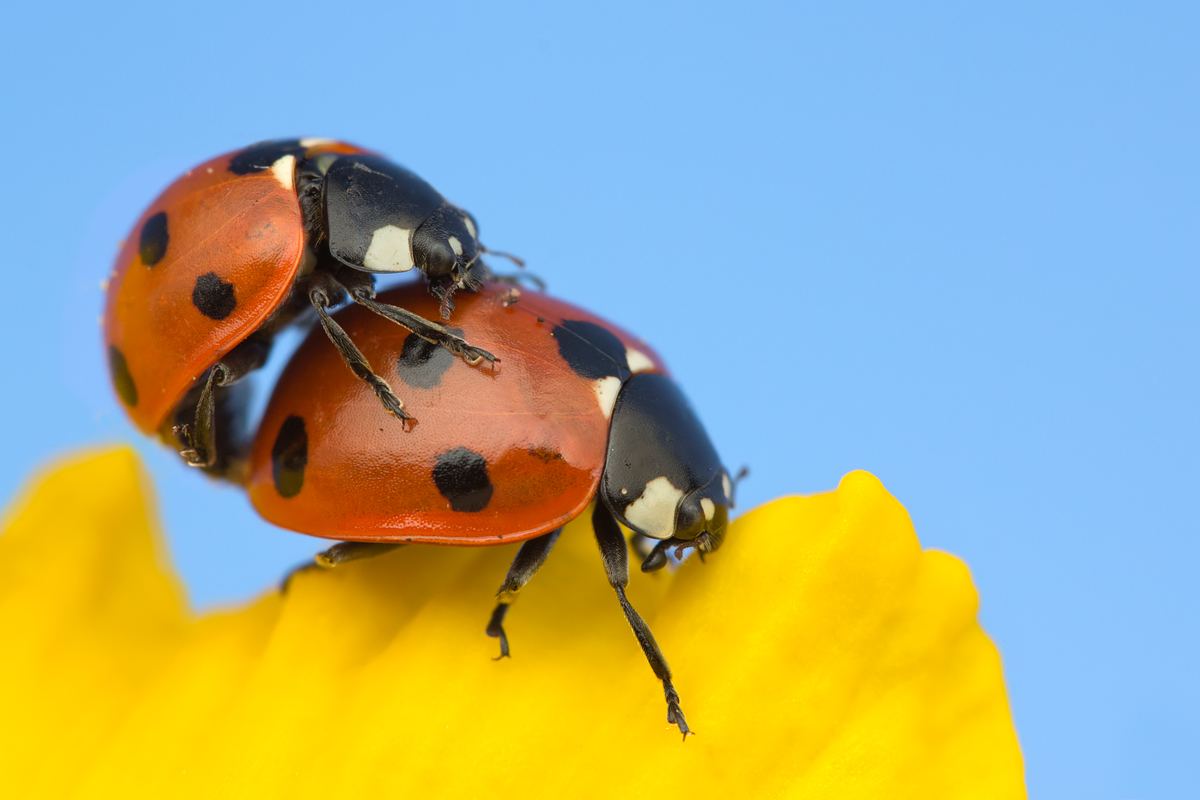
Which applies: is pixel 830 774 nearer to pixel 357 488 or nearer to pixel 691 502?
pixel 691 502

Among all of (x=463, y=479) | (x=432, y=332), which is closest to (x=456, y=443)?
(x=463, y=479)

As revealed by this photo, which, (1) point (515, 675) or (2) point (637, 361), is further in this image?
(2) point (637, 361)

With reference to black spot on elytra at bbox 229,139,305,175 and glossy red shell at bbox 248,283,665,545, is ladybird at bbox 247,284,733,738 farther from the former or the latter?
black spot on elytra at bbox 229,139,305,175

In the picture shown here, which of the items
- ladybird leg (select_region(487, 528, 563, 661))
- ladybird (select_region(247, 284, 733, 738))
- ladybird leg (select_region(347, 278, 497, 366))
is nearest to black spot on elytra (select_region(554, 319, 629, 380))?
ladybird (select_region(247, 284, 733, 738))

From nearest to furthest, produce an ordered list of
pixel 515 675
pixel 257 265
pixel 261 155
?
pixel 515 675, pixel 257 265, pixel 261 155

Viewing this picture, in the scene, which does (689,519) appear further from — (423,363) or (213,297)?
(213,297)

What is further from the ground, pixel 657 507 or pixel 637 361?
pixel 637 361
